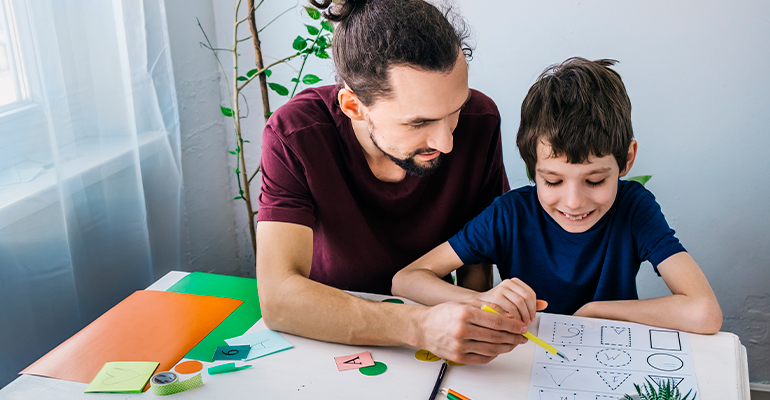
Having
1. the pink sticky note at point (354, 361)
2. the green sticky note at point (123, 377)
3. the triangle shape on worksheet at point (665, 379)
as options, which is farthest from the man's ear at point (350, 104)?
the triangle shape on worksheet at point (665, 379)

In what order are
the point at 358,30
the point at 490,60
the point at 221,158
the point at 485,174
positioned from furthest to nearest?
1. the point at 221,158
2. the point at 490,60
3. the point at 485,174
4. the point at 358,30

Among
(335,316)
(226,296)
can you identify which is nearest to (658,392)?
(335,316)

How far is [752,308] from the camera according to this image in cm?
176

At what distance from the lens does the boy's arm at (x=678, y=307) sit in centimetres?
92

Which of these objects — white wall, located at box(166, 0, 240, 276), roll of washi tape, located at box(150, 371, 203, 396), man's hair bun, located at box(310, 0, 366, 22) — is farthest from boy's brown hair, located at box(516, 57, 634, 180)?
white wall, located at box(166, 0, 240, 276)

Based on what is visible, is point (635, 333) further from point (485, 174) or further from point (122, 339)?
point (122, 339)

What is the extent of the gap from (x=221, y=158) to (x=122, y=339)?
3.98ft

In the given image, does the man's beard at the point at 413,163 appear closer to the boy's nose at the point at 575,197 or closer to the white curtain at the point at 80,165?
the boy's nose at the point at 575,197

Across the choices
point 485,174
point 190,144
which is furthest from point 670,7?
point 190,144

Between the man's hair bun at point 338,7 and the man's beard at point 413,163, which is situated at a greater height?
the man's hair bun at point 338,7

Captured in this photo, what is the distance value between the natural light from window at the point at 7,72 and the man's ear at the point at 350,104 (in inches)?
27.2

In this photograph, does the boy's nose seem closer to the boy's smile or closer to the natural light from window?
the boy's smile

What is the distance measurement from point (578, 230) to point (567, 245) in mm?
40

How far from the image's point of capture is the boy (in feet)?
3.27
